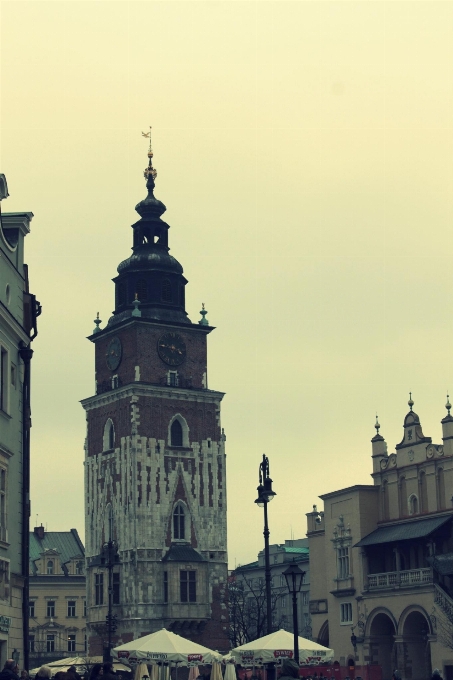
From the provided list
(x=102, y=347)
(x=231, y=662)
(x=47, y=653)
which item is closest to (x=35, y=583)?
(x=47, y=653)

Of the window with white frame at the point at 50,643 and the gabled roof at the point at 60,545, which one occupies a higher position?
the gabled roof at the point at 60,545

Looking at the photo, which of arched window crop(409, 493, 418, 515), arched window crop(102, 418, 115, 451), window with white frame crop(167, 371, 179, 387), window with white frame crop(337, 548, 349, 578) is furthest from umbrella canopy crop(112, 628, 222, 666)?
window with white frame crop(167, 371, 179, 387)

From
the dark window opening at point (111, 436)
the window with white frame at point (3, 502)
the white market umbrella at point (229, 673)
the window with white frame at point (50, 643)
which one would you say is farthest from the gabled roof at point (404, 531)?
the window with white frame at point (50, 643)

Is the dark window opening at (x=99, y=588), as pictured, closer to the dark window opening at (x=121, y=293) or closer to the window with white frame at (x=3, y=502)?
the dark window opening at (x=121, y=293)

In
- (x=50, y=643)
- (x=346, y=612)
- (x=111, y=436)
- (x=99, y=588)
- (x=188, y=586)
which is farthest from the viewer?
(x=50, y=643)

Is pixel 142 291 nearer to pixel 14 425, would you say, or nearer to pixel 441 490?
pixel 441 490

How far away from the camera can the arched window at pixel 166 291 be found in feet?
300

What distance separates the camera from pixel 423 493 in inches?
2766

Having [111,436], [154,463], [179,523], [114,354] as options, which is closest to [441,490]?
[179,523]

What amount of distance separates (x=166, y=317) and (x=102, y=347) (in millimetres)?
5976

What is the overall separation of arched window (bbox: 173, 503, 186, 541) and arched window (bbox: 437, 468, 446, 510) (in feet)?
78.3

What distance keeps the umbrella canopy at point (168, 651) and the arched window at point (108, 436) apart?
162 feet

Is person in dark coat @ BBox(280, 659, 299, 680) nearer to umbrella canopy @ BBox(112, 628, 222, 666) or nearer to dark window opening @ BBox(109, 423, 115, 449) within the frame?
umbrella canopy @ BBox(112, 628, 222, 666)

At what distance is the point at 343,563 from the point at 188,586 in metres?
14.8
